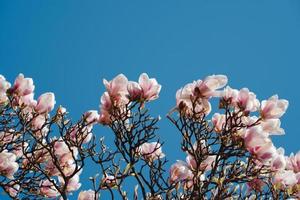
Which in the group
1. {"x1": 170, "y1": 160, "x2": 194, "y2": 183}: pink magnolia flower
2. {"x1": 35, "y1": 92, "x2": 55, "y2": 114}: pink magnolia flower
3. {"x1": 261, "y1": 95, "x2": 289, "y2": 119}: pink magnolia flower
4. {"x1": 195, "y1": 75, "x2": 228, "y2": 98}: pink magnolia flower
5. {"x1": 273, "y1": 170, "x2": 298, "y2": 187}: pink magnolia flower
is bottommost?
{"x1": 273, "y1": 170, "x2": 298, "y2": 187}: pink magnolia flower

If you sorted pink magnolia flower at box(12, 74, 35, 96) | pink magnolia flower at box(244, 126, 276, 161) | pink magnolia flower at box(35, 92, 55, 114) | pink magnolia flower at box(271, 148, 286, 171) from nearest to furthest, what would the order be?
pink magnolia flower at box(244, 126, 276, 161), pink magnolia flower at box(271, 148, 286, 171), pink magnolia flower at box(12, 74, 35, 96), pink magnolia flower at box(35, 92, 55, 114)

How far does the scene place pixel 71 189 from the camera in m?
4.35

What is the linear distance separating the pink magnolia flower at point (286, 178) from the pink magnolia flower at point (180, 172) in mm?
820

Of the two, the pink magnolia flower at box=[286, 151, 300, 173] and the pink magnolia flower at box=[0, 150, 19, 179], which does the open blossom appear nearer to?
the pink magnolia flower at box=[0, 150, 19, 179]

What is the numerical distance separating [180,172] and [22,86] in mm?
1776

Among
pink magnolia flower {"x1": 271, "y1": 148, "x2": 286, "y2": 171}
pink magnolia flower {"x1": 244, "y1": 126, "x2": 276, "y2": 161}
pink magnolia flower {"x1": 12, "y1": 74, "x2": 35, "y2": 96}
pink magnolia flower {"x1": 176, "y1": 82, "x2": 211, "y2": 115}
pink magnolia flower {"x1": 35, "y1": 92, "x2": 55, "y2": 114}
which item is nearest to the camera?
pink magnolia flower {"x1": 244, "y1": 126, "x2": 276, "y2": 161}

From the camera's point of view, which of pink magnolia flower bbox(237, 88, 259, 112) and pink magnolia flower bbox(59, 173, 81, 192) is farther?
pink magnolia flower bbox(59, 173, 81, 192)

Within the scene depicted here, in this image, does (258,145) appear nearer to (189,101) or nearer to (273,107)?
(273,107)

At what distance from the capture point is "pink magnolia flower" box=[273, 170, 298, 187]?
3.89 metres

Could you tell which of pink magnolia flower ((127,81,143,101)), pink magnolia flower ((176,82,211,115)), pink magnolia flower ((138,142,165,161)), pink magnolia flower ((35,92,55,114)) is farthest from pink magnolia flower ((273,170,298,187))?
pink magnolia flower ((35,92,55,114))

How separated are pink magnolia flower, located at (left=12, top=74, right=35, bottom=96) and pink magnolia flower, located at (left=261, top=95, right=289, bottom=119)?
228 cm

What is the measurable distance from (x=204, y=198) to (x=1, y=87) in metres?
2.25

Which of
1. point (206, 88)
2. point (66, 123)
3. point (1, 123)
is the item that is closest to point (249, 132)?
point (206, 88)

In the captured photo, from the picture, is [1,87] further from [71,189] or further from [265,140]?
[265,140]
